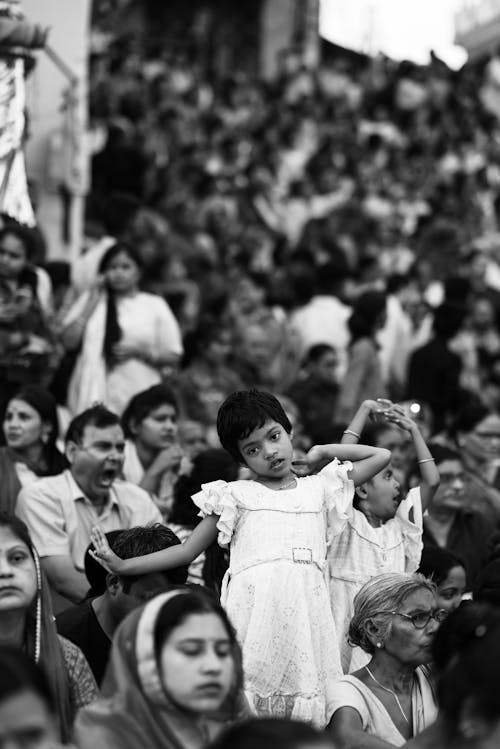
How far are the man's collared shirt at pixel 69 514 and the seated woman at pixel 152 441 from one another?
534mm

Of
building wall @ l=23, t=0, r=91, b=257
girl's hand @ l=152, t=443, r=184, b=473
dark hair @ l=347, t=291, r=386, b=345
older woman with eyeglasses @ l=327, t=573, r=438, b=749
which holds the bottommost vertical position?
older woman with eyeglasses @ l=327, t=573, r=438, b=749

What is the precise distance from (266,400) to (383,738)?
1.15 metres

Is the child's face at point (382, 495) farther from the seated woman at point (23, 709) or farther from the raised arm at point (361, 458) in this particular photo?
the seated woman at point (23, 709)

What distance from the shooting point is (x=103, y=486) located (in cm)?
692

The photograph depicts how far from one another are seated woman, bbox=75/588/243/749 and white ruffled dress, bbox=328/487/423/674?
1732 millimetres

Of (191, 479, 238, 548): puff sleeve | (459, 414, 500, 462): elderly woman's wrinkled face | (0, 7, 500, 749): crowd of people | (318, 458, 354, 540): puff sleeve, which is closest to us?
(0, 7, 500, 749): crowd of people

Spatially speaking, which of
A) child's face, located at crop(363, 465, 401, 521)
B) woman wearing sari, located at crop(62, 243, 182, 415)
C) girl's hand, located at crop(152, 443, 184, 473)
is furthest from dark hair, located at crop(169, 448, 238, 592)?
woman wearing sari, located at crop(62, 243, 182, 415)

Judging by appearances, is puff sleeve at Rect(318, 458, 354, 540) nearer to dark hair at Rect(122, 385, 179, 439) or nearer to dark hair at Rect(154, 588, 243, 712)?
dark hair at Rect(154, 588, 243, 712)

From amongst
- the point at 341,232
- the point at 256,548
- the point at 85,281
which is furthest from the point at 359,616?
the point at 341,232

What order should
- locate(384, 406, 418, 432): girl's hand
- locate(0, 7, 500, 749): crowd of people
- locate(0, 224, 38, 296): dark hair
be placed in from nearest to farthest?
locate(0, 7, 500, 749): crowd of people, locate(384, 406, 418, 432): girl's hand, locate(0, 224, 38, 296): dark hair

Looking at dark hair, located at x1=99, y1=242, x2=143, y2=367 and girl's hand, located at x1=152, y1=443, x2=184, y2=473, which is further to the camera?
dark hair, located at x1=99, y1=242, x2=143, y2=367

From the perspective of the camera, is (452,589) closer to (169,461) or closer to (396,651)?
(396,651)

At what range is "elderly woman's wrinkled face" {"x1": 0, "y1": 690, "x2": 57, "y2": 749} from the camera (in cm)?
346

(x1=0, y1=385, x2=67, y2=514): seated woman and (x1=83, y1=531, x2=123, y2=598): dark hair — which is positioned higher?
(x1=0, y1=385, x2=67, y2=514): seated woman
